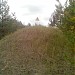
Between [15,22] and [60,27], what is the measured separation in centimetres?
435

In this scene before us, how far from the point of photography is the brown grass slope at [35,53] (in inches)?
399

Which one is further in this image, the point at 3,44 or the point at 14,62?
the point at 3,44

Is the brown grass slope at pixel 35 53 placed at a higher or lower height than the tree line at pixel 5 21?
lower

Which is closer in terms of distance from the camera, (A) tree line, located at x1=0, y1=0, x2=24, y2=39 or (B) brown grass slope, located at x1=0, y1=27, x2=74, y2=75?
(B) brown grass slope, located at x1=0, y1=27, x2=74, y2=75

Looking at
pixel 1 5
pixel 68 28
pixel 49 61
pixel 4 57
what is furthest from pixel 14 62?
pixel 1 5

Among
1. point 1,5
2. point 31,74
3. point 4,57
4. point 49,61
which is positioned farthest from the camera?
point 1,5

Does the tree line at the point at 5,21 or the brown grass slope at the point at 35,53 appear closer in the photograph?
the brown grass slope at the point at 35,53

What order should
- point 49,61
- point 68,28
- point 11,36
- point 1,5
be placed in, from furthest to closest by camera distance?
point 1,5, point 11,36, point 68,28, point 49,61

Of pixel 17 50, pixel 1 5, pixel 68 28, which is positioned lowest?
pixel 17 50

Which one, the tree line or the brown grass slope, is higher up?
the tree line

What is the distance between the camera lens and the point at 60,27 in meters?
13.7

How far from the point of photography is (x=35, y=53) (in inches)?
480

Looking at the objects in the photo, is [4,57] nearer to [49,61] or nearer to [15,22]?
[49,61]

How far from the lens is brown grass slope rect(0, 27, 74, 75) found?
10.1 meters
